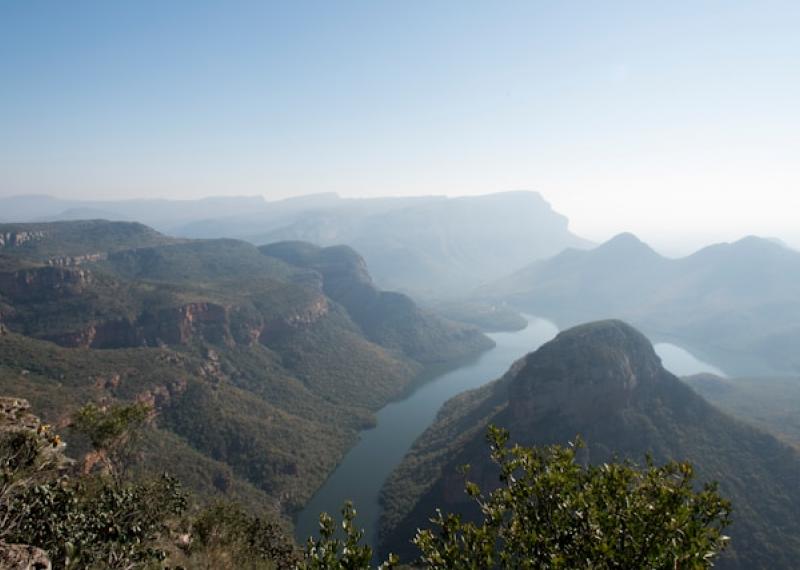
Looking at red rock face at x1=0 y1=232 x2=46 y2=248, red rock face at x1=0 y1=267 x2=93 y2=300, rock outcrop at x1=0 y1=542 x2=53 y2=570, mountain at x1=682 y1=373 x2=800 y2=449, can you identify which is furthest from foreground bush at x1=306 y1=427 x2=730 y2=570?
red rock face at x1=0 y1=232 x2=46 y2=248

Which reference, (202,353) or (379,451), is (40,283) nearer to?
(202,353)

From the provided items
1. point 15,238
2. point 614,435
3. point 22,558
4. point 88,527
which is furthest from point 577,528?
point 15,238

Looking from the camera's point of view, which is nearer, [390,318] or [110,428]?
[110,428]

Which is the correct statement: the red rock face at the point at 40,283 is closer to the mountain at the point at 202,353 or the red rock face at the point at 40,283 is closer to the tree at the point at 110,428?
the mountain at the point at 202,353

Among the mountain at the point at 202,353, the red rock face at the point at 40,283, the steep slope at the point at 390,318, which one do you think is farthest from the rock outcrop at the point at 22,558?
the steep slope at the point at 390,318

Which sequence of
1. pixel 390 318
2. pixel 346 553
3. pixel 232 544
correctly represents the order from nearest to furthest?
1. pixel 346 553
2. pixel 232 544
3. pixel 390 318

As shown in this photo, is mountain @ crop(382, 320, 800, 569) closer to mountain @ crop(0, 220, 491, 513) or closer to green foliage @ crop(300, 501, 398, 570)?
mountain @ crop(0, 220, 491, 513)
